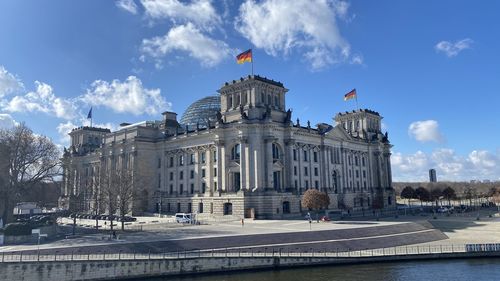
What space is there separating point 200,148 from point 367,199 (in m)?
52.6

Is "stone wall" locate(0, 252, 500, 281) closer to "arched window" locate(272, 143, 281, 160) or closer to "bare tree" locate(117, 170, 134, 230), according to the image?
"bare tree" locate(117, 170, 134, 230)

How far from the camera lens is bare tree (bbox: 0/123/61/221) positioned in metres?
66.1

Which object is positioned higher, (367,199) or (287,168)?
(287,168)

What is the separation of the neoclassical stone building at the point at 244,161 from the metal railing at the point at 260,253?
105ft

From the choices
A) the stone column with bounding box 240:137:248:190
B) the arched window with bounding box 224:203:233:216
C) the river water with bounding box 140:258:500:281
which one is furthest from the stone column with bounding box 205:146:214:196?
the river water with bounding box 140:258:500:281

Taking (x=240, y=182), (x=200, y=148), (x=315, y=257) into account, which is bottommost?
(x=315, y=257)

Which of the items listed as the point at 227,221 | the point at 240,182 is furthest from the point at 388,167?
the point at 227,221

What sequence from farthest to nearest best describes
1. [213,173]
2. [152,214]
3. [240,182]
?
[152,214] < [213,173] < [240,182]

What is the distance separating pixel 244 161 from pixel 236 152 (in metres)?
4.59

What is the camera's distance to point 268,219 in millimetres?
76500

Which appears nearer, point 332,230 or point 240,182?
point 332,230

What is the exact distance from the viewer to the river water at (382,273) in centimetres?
3738

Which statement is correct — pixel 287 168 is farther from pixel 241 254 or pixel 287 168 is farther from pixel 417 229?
pixel 241 254

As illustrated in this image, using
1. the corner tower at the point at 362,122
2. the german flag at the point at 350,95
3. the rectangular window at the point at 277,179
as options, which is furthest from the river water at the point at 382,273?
the corner tower at the point at 362,122
